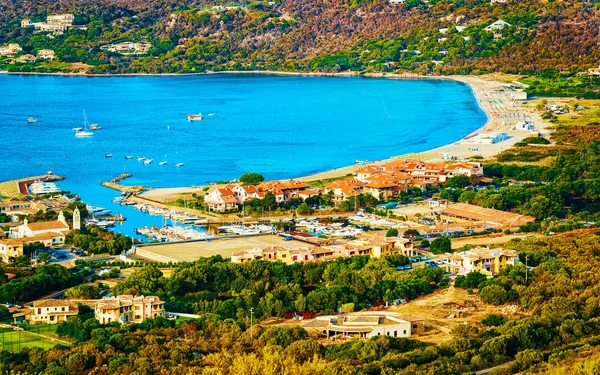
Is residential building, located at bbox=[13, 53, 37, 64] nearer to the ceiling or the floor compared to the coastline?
nearer to the ceiling

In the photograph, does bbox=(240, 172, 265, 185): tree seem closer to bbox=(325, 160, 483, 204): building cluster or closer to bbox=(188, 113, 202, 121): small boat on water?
bbox=(325, 160, 483, 204): building cluster

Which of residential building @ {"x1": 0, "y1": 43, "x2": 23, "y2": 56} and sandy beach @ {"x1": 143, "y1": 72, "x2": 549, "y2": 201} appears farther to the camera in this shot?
residential building @ {"x1": 0, "y1": 43, "x2": 23, "y2": 56}

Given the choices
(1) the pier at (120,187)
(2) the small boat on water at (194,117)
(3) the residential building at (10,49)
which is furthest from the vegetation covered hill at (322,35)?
(1) the pier at (120,187)

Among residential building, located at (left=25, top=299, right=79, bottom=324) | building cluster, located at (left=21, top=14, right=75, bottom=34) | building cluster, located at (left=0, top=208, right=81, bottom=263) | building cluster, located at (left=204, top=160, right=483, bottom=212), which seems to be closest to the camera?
residential building, located at (left=25, top=299, right=79, bottom=324)

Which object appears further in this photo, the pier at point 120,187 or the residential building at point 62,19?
the residential building at point 62,19

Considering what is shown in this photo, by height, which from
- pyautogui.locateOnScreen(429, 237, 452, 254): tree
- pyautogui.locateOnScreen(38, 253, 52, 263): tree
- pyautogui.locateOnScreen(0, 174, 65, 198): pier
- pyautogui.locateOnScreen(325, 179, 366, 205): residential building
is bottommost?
pyautogui.locateOnScreen(0, 174, 65, 198): pier

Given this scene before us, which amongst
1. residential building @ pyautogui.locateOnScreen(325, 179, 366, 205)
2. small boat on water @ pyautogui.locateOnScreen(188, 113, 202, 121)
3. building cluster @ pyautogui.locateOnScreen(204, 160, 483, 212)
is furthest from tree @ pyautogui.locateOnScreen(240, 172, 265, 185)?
small boat on water @ pyautogui.locateOnScreen(188, 113, 202, 121)

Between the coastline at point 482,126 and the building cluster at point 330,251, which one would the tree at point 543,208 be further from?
the coastline at point 482,126
